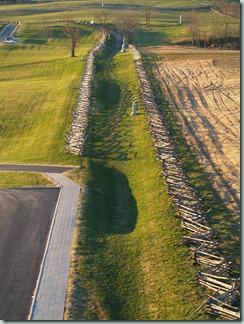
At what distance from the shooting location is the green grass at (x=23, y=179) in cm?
2800

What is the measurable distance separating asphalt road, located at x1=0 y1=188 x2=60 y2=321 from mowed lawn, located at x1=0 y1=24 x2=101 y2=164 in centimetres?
554

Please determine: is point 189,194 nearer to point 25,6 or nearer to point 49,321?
point 49,321

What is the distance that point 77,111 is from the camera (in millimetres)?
39719

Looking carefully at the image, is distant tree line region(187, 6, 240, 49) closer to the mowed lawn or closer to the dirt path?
the dirt path

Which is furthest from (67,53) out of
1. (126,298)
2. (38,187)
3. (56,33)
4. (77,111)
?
(126,298)

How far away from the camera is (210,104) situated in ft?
140

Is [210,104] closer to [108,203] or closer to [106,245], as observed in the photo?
[108,203]

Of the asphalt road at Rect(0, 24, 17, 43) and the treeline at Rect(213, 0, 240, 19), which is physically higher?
the asphalt road at Rect(0, 24, 17, 43)

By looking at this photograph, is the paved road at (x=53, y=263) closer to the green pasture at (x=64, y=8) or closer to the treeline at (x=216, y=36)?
the treeline at (x=216, y=36)

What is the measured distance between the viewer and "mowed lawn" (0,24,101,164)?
34.4m

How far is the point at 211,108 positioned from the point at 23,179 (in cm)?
1874

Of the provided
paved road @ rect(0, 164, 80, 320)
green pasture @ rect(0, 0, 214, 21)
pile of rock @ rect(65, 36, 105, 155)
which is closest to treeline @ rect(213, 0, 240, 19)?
green pasture @ rect(0, 0, 214, 21)

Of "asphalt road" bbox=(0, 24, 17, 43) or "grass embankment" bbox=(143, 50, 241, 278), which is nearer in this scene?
"grass embankment" bbox=(143, 50, 241, 278)

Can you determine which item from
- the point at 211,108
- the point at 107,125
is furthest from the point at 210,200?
the point at 211,108
